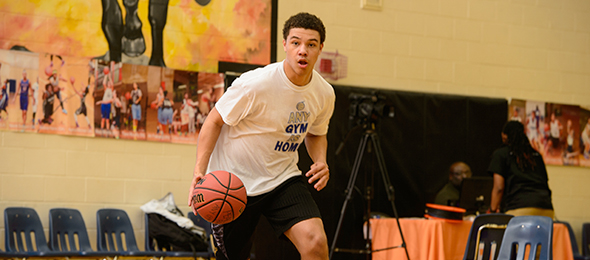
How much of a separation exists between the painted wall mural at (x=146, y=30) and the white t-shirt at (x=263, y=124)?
2661 millimetres

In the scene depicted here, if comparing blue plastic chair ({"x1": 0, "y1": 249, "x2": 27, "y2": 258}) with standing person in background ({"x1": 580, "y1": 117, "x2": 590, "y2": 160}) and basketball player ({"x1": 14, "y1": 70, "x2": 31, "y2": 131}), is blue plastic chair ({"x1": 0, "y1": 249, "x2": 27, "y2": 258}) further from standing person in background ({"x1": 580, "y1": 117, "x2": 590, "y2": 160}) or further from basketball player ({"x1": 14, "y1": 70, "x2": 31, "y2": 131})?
standing person in background ({"x1": 580, "y1": 117, "x2": 590, "y2": 160})

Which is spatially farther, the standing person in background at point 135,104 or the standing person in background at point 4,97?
the standing person in background at point 135,104

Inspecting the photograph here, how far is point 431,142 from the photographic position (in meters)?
6.14

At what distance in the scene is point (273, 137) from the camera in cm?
296

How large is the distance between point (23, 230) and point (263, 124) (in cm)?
293

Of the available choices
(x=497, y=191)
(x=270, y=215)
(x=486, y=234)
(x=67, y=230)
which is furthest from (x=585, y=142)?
(x=67, y=230)

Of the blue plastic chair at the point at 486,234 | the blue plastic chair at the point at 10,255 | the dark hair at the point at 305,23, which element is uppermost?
the dark hair at the point at 305,23

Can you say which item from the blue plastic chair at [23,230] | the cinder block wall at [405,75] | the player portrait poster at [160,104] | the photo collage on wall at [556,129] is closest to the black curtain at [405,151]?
the cinder block wall at [405,75]

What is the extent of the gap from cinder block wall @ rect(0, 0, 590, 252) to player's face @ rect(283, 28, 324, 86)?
2870 mm

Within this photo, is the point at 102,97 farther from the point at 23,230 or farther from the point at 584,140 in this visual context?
the point at 584,140

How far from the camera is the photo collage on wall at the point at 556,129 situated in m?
6.55

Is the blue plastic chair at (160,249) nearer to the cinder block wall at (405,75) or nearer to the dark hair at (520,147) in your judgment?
the cinder block wall at (405,75)

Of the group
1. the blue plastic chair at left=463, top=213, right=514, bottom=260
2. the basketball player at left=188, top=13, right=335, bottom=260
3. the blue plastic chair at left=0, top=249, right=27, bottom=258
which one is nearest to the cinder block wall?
the blue plastic chair at left=0, top=249, right=27, bottom=258

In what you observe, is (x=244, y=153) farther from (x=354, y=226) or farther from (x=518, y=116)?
(x=518, y=116)
